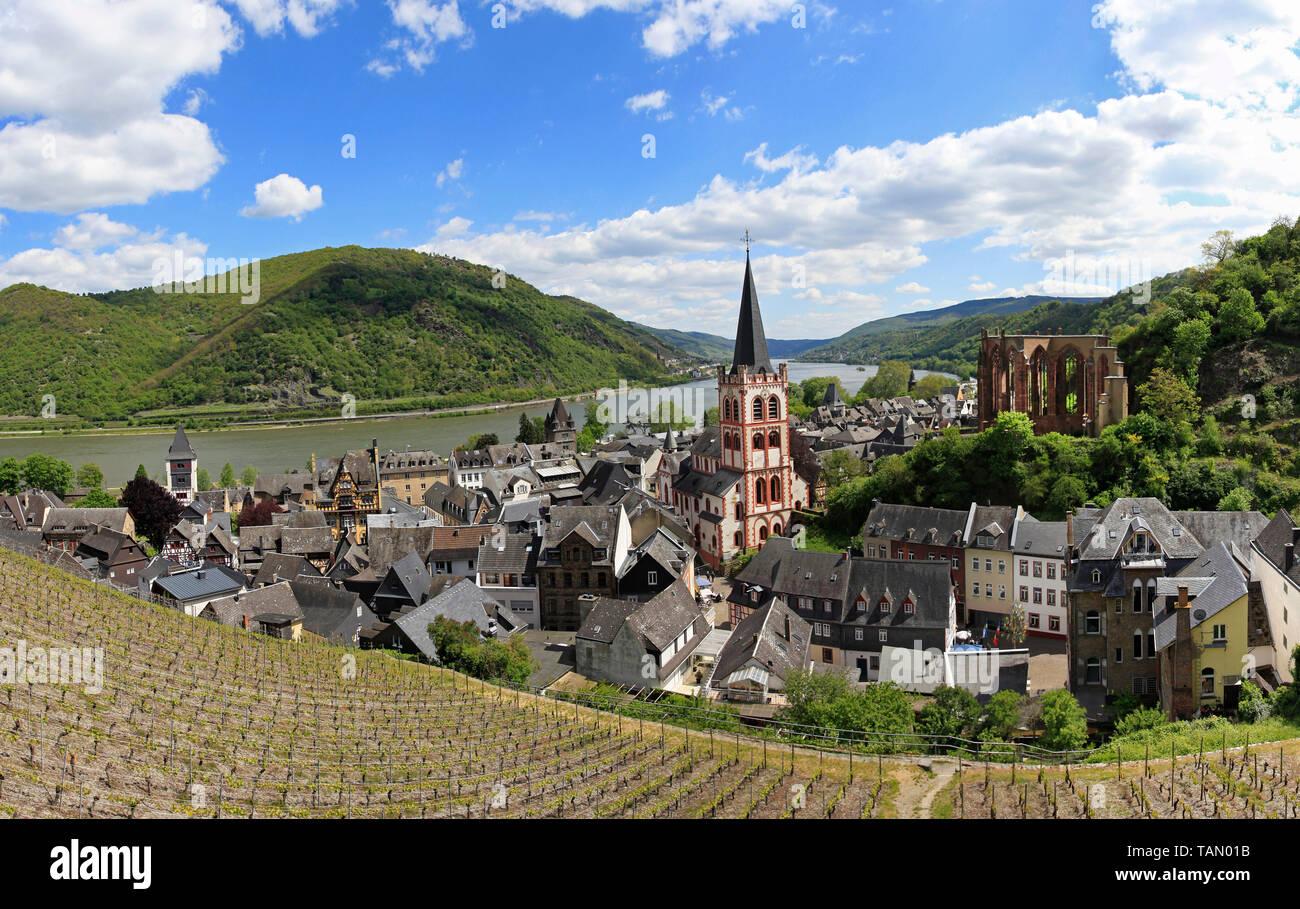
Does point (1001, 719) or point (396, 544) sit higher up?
point (396, 544)

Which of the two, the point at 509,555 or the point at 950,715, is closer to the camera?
the point at 950,715

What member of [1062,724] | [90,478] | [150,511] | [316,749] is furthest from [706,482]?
[90,478]

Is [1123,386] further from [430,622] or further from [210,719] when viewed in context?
[210,719]

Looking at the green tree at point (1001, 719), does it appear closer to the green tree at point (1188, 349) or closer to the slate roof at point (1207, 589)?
the slate roof at point (1207, 589)

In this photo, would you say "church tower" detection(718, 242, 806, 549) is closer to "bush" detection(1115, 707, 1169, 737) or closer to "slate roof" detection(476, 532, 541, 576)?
"slate roof" detection(476, 532, 541, 576)

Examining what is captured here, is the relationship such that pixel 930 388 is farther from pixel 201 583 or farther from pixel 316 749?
pixel 316 749

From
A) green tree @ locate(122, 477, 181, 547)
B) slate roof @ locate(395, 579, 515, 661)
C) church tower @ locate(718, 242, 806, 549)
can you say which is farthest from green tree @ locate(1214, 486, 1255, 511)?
green tree @ locate(122, 477, 181, 547)

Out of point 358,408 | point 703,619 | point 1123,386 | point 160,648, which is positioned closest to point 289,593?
point 160,648
